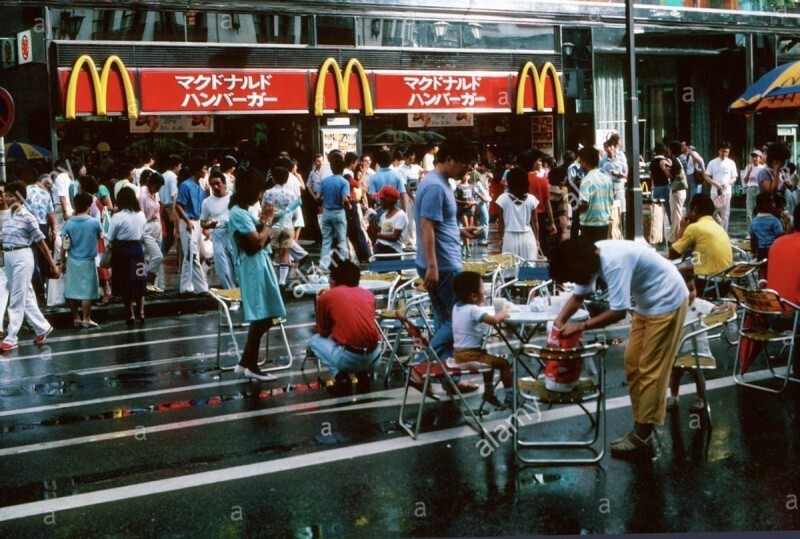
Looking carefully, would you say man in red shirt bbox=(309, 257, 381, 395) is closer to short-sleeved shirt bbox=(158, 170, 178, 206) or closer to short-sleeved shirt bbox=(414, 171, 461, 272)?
short-sleeved shirt bbox=(414, 171, 461, 272)

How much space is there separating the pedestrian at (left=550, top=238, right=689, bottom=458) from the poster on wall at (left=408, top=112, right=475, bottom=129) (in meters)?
17.5

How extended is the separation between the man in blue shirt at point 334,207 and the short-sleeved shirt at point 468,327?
7937 mm

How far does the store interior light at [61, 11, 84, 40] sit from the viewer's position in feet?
62.8

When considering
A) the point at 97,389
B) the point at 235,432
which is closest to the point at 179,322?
the point at 97,389

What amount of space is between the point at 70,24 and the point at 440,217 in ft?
42.7

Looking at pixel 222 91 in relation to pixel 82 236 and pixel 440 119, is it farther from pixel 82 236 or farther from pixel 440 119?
pixel 82 236

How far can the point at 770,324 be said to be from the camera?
9.04 m

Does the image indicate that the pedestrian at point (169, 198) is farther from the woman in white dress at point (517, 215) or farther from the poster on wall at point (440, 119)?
the poster on wall at point (440, 119)

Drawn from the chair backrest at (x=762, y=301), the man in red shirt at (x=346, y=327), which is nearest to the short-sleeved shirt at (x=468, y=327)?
the man in red shirt at (x=346, y=327)

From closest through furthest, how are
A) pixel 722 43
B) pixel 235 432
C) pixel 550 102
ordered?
pixel 235 432, pixel 550 102, pixel 722 43

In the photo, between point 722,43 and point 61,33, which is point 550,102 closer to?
point 722,43

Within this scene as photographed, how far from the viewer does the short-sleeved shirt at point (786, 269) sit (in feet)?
28.5

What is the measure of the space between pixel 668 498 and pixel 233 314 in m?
8.48

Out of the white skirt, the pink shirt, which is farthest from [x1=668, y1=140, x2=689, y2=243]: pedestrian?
the pink shirt
